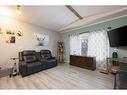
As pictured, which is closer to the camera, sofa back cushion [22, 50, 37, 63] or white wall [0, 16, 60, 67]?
white wall [0, 16, 60, 67]

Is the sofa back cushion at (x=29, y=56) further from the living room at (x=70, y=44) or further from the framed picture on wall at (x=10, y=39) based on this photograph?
the framed picture on wall at (x=10, y=39)

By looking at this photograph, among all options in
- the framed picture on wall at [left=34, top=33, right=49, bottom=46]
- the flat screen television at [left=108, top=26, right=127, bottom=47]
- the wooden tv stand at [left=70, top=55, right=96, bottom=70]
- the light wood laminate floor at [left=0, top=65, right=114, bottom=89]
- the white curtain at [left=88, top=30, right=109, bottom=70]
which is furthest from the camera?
the framed picture on wall at [left=34, top=33, right=49, bottom=46]

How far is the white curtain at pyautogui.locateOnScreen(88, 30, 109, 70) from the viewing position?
4.83m

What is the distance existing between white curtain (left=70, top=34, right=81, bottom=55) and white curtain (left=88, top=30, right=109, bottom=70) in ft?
3.02

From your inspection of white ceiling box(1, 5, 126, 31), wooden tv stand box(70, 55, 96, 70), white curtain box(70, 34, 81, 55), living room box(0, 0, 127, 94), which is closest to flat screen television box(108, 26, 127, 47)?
living room box(0, 0, 127, 94)

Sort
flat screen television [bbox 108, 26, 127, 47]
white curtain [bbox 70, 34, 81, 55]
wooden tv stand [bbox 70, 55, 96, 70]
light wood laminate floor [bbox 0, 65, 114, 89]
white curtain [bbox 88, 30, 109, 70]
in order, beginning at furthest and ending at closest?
white curtain [bbox 70, 34, 81, 55] < wooden tv stand [bbox 70, 55, 96, 70] < white curtain [bbox 88, 30, 109, 70] < flat screen television [bbox 108, 26, 127, 47] < light wood laminate floor [bbox 0, 65, 114, 89]

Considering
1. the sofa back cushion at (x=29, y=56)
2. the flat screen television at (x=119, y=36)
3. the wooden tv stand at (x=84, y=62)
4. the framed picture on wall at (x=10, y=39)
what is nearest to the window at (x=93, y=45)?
the wooden tv stand at (x=84, y=62)

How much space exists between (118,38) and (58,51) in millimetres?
A: 4342

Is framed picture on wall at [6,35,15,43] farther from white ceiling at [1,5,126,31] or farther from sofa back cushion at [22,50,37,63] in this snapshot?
white ceiling at [1,5,126,31]

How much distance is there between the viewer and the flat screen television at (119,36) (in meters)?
3.50

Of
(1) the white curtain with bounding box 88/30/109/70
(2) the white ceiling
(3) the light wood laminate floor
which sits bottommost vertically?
(3) the light wood laminate floor

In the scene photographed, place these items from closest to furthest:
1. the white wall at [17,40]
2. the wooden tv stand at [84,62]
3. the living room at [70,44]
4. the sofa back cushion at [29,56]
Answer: the living room at [70,44]
the white wall at [17,40]
the sofa back cushion at [29,56]
the wooden tv stand at [84,62]

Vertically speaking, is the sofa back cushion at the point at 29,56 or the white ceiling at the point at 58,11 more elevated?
the white ceiling at the point at 58,11
